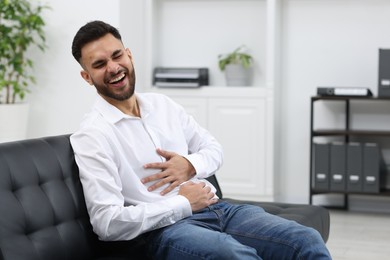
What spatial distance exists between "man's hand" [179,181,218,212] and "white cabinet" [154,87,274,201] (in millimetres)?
2794

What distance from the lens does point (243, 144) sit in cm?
518

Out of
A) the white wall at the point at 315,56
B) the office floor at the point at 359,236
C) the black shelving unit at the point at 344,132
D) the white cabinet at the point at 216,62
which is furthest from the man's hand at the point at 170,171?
the white wall at the point at 315,56

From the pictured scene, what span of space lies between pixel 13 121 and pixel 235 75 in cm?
165

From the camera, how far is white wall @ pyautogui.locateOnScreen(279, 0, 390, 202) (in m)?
5.11

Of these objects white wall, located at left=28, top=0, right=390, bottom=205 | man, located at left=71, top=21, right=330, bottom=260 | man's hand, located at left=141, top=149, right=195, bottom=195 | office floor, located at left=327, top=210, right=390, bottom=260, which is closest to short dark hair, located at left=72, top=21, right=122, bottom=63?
man, located at left=71, top=21, right=330, bottom=260

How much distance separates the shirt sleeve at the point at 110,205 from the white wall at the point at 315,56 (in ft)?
10.5

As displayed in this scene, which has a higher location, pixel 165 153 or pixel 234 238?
pixel 165 153

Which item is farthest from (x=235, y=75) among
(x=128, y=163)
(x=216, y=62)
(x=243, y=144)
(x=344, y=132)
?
(x=128, y=163)

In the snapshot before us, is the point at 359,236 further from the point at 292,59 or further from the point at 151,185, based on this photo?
the point at 151,185

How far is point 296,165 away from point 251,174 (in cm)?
41

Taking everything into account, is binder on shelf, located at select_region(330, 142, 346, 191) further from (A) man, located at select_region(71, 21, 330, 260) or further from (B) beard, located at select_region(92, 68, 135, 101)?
(B) beard, located at select_region(92, 68, 135, 101)

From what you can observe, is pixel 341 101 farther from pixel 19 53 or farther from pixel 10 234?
pixel 10 234

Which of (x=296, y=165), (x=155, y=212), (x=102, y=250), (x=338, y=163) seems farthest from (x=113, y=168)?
(x=296, y=165)

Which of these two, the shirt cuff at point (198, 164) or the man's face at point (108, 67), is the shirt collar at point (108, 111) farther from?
the shirt cuff at point (198, 164)
